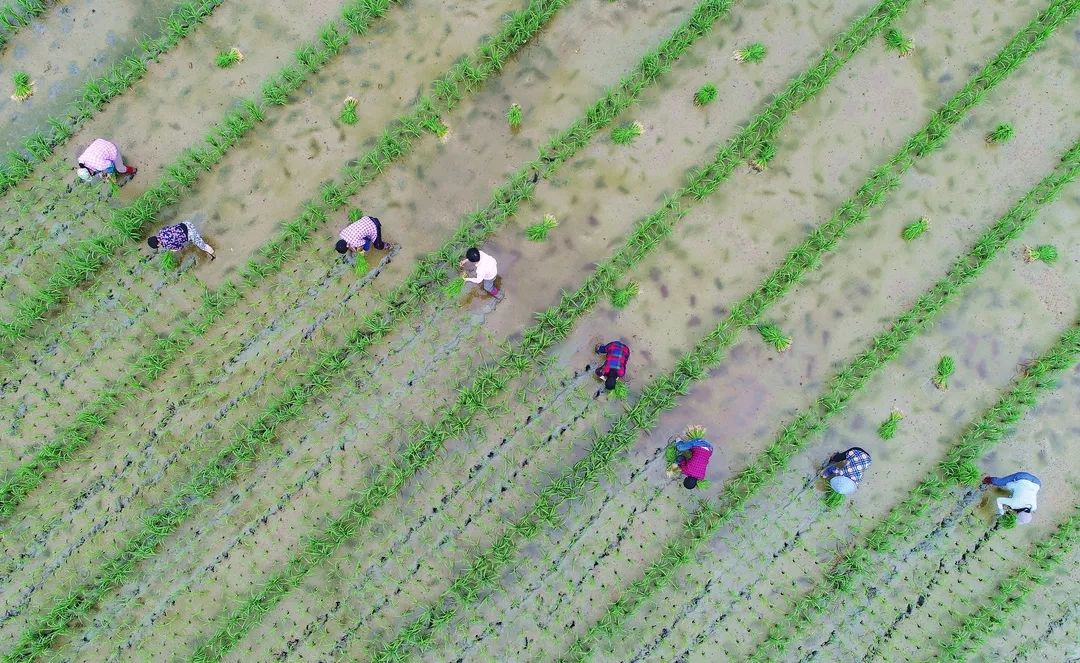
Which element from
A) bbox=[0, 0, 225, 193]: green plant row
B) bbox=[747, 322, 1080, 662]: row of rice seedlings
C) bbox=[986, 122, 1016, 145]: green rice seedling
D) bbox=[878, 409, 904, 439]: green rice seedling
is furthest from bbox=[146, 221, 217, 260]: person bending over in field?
bbox=[986, 122, 1016, 145]: green rice seedling

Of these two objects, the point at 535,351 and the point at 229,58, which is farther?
the point at 229,58

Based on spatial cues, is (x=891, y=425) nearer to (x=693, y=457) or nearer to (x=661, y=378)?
(x=693, y=457)

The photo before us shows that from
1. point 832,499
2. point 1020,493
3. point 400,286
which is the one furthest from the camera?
point 400,286

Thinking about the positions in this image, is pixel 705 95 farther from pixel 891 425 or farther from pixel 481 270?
pixel 891 425

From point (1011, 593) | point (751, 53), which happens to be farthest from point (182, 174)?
point (1011, 593)

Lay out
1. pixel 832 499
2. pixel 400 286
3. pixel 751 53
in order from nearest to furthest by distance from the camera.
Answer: pixel 832 499 < pixel 400 286 < pixel 751 53

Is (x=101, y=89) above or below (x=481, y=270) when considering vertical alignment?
above

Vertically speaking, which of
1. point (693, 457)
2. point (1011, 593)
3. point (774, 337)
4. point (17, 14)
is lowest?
point (1011, 593)
